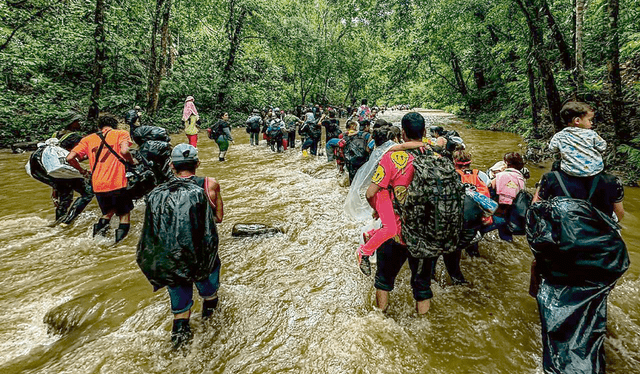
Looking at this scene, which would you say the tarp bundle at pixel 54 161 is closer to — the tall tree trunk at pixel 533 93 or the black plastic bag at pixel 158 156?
the black plastic bag at pixel 158 156

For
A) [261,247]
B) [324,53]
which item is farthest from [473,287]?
[324,53]

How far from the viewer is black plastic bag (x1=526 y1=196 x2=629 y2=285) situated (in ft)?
6.20

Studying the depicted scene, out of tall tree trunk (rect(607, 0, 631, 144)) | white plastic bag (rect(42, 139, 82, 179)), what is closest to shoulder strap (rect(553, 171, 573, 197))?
tall tree trunk (rect(607, 0, 631, 144))

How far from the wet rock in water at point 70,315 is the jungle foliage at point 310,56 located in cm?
937

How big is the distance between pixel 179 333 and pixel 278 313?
95cm

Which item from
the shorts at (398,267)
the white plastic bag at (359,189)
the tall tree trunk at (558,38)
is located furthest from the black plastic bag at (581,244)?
the tall tree trunk at (558,38)

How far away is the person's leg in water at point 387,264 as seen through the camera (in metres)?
2.58

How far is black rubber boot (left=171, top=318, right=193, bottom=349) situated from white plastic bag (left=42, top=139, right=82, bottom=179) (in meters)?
3.86

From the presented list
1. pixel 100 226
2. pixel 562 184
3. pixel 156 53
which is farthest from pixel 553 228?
pixel 156 53

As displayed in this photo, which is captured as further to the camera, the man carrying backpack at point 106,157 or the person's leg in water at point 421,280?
the man carrying backpack at point 106,157

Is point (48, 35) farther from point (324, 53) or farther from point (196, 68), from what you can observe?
point (324, 53)

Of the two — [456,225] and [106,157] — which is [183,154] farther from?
[106,157]

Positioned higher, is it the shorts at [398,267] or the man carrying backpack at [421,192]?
the man carrying backpack at [421,192]

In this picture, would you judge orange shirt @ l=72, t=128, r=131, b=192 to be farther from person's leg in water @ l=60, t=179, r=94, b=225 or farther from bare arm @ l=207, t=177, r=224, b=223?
bare arm @ l=207, t=177, r=224, b=223
